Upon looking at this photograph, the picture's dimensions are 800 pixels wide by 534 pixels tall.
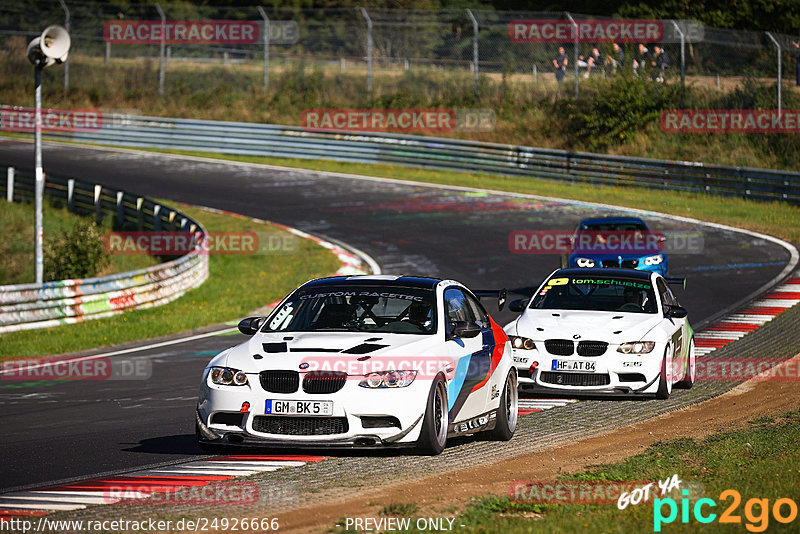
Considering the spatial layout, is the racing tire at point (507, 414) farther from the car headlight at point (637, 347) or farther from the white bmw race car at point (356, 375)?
the car headlight at point (637, 347)

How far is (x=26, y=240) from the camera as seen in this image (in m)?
31.2

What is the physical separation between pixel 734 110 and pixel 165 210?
2046 centimetres

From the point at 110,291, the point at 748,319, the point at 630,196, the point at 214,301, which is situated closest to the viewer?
the point at 748,319

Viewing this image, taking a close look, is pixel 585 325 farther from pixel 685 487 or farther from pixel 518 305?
pixel 685 487

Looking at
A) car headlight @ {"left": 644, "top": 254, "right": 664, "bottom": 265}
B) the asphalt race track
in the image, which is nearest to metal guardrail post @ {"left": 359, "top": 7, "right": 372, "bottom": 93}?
the asphalt race track

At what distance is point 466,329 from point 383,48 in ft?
115

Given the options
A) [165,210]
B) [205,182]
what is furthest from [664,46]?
[165,210]

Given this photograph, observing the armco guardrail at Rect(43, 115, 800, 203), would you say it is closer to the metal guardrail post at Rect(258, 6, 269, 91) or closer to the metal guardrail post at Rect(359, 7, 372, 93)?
the metal guardrail post at Rect(258, 6, 269, 91)

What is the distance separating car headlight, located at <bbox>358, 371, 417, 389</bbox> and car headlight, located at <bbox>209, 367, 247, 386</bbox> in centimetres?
94

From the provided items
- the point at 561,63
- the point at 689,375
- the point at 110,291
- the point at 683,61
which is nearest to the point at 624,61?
the point at 561,63

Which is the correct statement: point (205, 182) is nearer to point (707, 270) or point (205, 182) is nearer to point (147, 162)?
point (147, 162)

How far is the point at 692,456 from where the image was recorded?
9.12 metres

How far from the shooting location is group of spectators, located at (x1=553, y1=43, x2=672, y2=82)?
40281 mm

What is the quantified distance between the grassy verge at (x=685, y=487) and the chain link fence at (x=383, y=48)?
96.4ft
